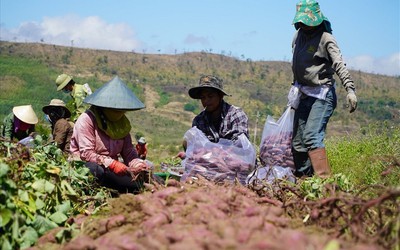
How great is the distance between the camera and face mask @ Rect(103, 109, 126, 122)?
3889mm

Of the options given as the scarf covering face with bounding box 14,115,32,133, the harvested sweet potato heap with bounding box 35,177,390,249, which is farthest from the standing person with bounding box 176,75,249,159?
the scarf covering face with bounding box 14,115,32,133

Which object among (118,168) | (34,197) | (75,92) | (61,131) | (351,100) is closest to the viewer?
(34,197)

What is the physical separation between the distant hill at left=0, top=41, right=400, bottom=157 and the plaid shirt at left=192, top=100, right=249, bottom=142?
18.6 metres

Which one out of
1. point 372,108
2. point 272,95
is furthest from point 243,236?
point 272,95

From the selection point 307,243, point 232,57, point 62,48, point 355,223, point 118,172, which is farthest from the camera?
point 232,57

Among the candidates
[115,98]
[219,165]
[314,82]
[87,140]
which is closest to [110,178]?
[87,140]

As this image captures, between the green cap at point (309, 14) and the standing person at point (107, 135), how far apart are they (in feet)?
5.37

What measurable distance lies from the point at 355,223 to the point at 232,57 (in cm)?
5826

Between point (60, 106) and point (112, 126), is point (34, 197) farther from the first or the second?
point (60, 106)

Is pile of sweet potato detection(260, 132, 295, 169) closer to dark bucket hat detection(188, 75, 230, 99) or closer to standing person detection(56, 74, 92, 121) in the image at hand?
dark bucket hat detection(188, 75, 230, 99)

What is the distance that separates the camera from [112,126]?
3.99m

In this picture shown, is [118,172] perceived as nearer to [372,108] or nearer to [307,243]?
[307,243]

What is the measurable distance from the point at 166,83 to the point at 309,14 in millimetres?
44349

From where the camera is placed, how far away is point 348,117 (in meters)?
38.1
